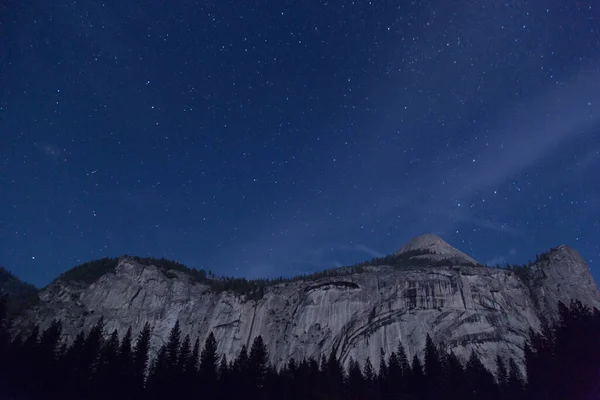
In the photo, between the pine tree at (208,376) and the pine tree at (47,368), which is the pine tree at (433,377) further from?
the pine tree at (47,368)

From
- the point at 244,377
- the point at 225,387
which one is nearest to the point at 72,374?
the point at 225,387

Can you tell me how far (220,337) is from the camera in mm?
127562

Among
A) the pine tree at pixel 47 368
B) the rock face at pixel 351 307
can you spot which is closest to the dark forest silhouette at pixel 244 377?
the pine tree at pixel 47 368

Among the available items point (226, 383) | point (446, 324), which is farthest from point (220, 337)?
point (226, 383)

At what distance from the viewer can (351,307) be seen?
122 metres

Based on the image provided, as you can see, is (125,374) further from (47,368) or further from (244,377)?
(244,377)

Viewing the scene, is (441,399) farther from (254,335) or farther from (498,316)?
(254,335)

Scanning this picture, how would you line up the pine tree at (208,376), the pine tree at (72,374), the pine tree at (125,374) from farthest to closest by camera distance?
the pine tree at (208,376) → the pine tree at (125,374) → the pine tree at (72,374)

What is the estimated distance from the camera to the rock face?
366ft

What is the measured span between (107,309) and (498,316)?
108182 millimetres

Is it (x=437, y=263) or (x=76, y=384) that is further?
(x=437, y=263)

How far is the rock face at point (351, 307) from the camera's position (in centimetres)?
11162

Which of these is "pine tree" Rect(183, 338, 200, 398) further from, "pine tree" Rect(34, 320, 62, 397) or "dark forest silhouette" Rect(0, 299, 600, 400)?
"pine tree" Rect(34, 320, 62, 397)

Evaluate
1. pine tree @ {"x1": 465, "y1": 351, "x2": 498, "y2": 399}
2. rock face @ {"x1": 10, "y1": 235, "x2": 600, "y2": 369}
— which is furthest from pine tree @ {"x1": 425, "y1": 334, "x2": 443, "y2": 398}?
rock face @ {"x1": 10, "y1": 235, "x2": 600, "y2": 369}
